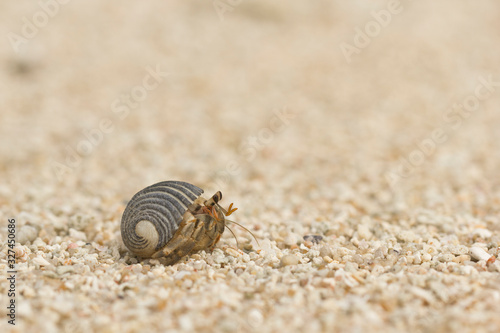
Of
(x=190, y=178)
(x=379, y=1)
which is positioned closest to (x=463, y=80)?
(x=379, y=1)

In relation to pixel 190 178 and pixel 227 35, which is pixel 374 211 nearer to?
pixel 190 178

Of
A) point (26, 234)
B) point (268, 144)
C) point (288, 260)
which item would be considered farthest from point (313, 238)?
point (268, 144)

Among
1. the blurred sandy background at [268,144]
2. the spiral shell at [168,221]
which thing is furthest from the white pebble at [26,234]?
the spiral shell at [168,221]

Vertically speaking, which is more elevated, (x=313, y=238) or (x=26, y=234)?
(x=313, y=238)

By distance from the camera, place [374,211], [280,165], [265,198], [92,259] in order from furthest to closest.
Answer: [280,165], [265,198], [374,211], [92,259]

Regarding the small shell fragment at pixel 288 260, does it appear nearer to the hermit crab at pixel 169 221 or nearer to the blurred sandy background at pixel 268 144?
the blurred sandy background at pixel 268 144

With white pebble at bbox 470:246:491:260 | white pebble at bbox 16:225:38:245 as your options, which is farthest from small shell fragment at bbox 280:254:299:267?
white pebble at bbox 16:225:38:245

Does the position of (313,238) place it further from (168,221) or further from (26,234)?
(26,234)
